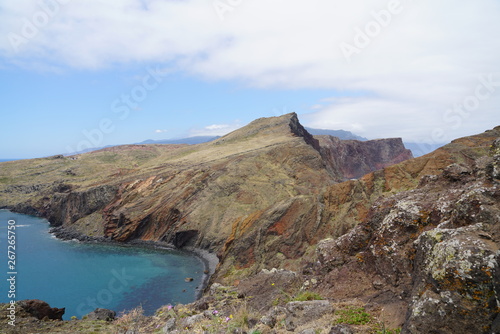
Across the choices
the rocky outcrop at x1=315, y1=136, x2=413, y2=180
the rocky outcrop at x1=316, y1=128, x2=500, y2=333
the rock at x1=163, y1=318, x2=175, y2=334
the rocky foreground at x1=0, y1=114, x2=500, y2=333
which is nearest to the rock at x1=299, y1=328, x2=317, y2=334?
the rocky foreground at x1=0, y1=114, x2=500, y2=333

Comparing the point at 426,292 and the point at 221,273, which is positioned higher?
the point at 426,292

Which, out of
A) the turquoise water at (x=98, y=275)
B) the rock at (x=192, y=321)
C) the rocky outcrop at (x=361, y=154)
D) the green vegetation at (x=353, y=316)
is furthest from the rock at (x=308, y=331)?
the rocky outcrop at (x=361, y=154)

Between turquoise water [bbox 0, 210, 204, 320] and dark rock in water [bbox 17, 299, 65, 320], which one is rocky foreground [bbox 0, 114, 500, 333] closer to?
dark rock in water [bbox 17, 299, 65, 320]

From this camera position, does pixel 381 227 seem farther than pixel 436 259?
Yes

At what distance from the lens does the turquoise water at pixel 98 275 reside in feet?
113

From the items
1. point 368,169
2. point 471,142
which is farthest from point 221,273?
point 368,169

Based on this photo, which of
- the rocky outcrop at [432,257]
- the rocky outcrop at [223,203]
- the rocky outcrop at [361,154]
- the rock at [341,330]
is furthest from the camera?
the rocky outcrop at [361,154]

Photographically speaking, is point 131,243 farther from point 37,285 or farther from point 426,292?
point 426,292

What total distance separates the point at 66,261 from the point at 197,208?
74.3ft

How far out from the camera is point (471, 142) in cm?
3562

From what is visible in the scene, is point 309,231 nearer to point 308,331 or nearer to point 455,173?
point 455,173

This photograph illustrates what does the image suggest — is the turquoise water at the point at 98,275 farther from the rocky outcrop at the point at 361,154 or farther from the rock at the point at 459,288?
the rocky outcrop at the point at 361,154

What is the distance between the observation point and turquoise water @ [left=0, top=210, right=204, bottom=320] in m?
34.4

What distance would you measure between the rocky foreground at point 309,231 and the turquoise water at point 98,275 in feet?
18.4
